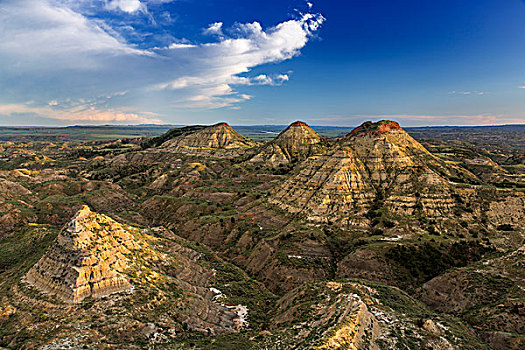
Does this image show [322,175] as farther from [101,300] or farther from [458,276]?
[101,300]

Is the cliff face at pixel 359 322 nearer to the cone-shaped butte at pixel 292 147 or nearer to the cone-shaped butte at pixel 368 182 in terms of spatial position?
the cone-shaped butte at pixel 368 182

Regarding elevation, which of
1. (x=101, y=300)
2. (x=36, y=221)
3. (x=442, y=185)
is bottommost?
(x=36, y=221)

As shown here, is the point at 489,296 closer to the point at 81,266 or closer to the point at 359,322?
the point at 359,322

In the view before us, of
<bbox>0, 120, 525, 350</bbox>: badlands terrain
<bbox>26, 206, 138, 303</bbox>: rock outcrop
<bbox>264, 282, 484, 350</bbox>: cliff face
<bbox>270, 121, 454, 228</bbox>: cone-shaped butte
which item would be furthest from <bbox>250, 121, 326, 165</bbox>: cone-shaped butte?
<bbox>26, 206, 138, 303</bbox>: rock outcrop

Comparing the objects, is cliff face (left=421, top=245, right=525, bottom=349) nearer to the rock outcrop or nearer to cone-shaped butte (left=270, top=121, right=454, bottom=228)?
cone-shaped butte (left=270, top=121, right=454, bottom=228)

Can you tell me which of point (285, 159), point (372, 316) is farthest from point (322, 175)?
point (285, 159)

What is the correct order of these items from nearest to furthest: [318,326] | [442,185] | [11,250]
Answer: [318,326]
[11,250]
[442,185]
